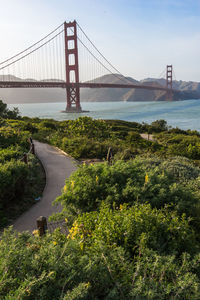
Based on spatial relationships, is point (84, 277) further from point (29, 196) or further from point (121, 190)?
point (29, 196)

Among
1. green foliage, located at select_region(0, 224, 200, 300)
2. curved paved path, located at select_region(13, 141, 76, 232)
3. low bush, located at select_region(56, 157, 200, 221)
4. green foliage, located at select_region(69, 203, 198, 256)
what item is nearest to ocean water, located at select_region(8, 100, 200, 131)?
curved paved path, located at select_region(13, 141, 76, 232)

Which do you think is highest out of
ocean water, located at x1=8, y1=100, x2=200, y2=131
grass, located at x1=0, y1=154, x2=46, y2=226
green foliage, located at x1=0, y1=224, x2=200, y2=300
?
ocean water, located at x1=8, y1=100, x2=200, y2=131

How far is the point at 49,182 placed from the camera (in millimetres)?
7082

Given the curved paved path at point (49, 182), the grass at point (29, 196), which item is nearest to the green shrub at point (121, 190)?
the curved paved path at point (49, 182)

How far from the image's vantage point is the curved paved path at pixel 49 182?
4992 millimetres

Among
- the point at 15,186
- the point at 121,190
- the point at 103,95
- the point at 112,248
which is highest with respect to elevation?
the point at 103,95

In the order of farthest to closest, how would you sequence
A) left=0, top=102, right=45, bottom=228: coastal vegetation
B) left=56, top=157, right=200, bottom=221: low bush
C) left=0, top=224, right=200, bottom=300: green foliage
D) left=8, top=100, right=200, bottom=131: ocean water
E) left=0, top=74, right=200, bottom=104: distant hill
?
left=0, top=74, right=200, bottom=104: distant hill < left=8, top=100, right=200, bottom=131: ocean water < left=0, top=102, right=45, bottom=228: coastal vegetation < left=56, top=157, right=200, bottom=221: low bush < left=0, top=224, right=200, bottom=300: green foliage

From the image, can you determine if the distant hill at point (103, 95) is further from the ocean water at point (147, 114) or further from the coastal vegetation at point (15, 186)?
the coastal vegetation at point (15, 186)

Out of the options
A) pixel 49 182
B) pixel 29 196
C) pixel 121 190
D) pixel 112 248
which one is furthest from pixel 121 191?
pixel 49 182

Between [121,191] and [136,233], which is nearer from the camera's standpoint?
[136,233]

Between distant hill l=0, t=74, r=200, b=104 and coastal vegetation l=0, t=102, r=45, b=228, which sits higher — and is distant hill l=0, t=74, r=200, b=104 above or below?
above

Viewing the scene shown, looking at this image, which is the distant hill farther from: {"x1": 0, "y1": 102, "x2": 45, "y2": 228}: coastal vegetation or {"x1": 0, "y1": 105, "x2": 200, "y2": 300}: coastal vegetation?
{"x1": 0, "y1": 105, "x2": 200, "y2": 300}: coastal vegetation

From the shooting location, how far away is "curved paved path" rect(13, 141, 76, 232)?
16.4 ft

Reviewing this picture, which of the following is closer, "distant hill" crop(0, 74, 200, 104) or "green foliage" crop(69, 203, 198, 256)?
"green foliage" crop(69, 203, 198, 256)
